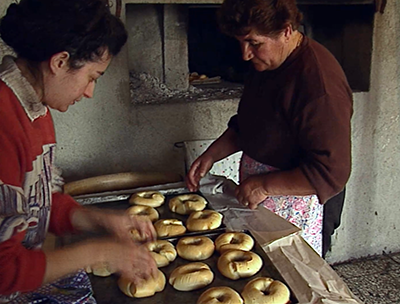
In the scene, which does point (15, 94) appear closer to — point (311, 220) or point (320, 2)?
point (311, 220)

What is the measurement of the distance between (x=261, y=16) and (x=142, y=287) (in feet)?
2.86

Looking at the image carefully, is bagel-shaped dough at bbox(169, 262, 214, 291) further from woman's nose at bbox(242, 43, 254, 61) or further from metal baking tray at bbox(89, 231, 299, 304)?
woman's nose at bbox(242, 43, 254, 61)

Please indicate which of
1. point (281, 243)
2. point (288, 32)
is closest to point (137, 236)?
point (281, 243)

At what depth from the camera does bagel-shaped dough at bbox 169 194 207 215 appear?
5.32 ft

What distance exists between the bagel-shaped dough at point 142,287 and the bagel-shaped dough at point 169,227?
0.85ft

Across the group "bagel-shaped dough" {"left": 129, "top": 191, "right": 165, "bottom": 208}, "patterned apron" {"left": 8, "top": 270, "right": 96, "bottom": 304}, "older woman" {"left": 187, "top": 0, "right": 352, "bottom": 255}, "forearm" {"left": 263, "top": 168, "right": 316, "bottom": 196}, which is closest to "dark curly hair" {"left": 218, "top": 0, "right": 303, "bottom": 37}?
"older woman" {"left": 187, "top": 0, "right": 352, "bottom": 255}

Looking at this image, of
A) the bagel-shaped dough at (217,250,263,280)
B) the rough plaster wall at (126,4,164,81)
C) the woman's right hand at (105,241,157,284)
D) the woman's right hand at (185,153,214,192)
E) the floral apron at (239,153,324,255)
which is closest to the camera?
the woman's right hand at (105,241,157,284)

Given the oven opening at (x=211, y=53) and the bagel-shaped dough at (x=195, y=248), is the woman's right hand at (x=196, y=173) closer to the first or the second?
the bagel-shaped dough at (x=195, y=248)

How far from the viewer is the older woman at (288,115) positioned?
1419 mm

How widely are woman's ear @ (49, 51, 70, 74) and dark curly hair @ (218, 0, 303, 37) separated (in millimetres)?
658

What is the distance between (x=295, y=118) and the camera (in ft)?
4.81

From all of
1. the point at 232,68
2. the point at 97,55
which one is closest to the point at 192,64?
the point at 232,68

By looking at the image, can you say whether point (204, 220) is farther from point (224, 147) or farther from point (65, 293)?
point (65, 293)

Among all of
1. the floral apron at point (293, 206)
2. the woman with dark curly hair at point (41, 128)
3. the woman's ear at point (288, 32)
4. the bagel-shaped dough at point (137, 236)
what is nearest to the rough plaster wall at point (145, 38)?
the floral apron at point (293, 206)
